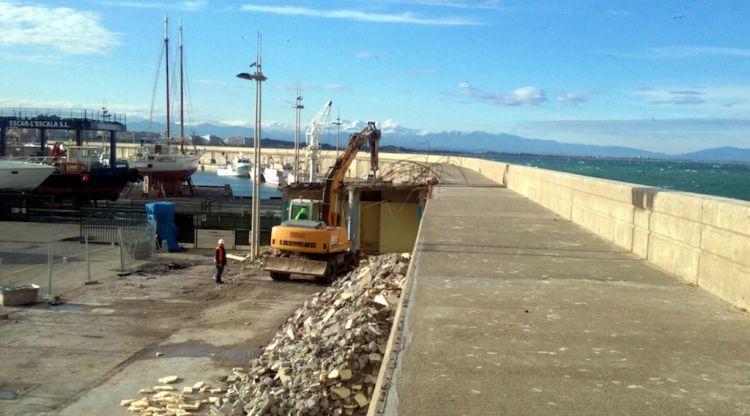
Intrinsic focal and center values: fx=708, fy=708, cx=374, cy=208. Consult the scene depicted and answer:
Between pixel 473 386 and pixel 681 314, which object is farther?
pixel 681 314

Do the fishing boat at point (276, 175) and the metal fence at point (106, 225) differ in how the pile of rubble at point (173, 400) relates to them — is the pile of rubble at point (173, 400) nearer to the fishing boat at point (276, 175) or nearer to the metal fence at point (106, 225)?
the metal fence at point (106, 225)

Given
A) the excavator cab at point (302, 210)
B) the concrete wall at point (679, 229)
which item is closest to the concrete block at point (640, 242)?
the concrete wall at point (679, 229)

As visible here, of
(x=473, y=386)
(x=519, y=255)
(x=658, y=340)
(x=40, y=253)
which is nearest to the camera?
(x=473, y=386)

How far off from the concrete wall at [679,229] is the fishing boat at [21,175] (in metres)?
48.8

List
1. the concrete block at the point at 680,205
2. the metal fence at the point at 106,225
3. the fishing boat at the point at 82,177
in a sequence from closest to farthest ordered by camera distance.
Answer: the concrete block at the point at 680,205 < the metal fence at the point at 106,225 < the fishing boat at the point at 82,177

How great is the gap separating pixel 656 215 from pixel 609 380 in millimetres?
5778

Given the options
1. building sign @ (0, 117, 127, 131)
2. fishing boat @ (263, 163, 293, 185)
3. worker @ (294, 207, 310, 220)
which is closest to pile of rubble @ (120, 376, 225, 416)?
worker @ (294, 207, 310, 220)

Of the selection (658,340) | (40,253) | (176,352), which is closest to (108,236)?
(40,253)

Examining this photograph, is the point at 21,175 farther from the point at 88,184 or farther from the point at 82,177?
the point at 88,184

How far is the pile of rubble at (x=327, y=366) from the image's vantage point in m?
8.23

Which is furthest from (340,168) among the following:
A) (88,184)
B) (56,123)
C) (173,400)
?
(56,123)

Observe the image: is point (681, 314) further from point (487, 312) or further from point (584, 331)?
point (487, 312)

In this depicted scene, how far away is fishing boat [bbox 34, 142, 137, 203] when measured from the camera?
59.3 m

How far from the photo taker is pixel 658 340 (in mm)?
6750
